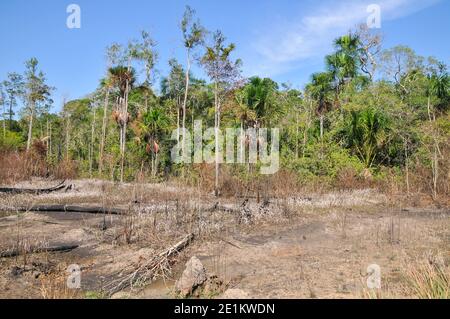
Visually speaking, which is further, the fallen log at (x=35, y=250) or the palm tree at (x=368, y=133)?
the palm tree at (x=368, y=133)

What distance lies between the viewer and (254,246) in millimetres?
8391

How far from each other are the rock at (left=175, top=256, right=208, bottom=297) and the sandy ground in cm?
26

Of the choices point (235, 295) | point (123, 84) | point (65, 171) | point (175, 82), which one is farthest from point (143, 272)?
point (175, 82)

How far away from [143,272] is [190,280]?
1147 millimetres

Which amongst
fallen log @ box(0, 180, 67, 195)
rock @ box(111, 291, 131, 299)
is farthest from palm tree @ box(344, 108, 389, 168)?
rock @ box(111, 291, 131, 299)

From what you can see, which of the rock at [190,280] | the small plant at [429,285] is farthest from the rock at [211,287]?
the small plant at [429,285]

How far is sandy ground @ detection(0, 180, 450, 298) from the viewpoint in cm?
583

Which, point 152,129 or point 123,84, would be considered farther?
point 152,129

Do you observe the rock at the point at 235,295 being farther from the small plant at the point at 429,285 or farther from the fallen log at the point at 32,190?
the fallen log at the point at 32,190

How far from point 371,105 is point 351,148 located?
101 inches

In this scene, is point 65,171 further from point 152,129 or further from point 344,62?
point 344,62

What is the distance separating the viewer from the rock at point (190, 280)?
5.55 m

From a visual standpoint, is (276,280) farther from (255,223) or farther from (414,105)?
(414,105)

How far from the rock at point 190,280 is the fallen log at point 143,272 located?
2.44 ft
